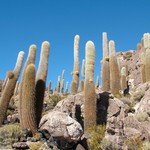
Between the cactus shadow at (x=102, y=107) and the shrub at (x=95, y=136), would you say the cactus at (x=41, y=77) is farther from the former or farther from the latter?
the cactus shadow at (x=102, y=107)

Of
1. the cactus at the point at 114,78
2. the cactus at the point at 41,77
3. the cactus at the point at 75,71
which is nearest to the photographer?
the cactus at the point at 41,77

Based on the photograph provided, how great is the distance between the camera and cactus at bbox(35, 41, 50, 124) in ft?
45.7

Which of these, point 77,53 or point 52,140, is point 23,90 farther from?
point 77,53

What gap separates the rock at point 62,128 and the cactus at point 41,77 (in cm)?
148

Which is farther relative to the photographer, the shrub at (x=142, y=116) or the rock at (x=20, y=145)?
the shrub at (x=142, y=116)

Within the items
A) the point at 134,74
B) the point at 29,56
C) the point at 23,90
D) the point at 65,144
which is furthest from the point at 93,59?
the point at 134,74

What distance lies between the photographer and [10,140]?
1204 cm

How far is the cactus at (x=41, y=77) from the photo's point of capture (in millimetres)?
13918

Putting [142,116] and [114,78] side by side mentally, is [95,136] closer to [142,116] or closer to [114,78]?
[142,116]

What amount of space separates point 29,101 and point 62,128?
2147mm

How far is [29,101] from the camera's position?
1324 cm

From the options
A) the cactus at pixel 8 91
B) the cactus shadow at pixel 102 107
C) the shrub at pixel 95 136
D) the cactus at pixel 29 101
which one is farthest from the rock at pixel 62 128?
the cactus at pixel 8 91

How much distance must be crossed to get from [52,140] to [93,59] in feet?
18.9

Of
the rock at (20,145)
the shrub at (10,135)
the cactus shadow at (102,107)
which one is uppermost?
the cactus shadow at (102,107)
